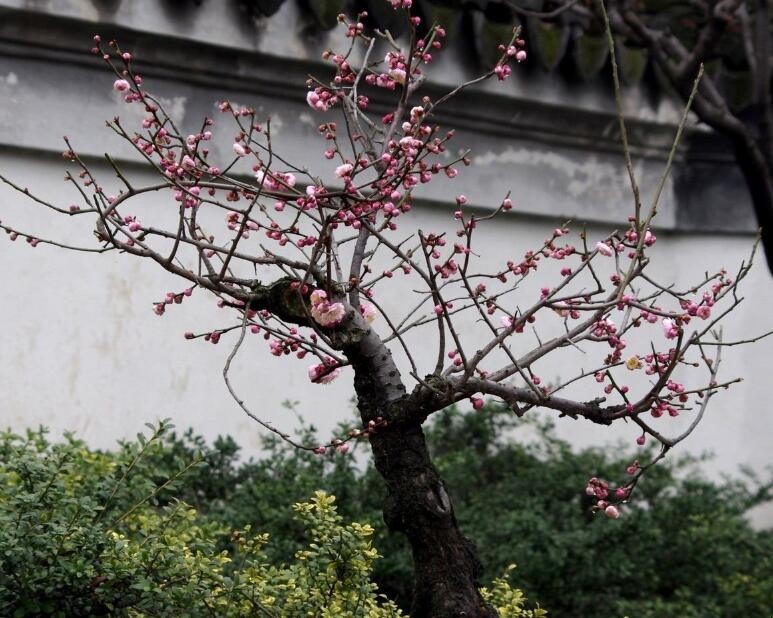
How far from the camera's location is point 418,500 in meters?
3.61

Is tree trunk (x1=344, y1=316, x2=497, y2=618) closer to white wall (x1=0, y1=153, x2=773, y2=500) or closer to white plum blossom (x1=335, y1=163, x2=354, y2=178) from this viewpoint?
white plum blossom (x1=335, y1=163, x2=354, y2=178)

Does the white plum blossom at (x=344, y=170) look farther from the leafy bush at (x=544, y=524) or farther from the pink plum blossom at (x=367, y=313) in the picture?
the leafy bush at (x=544, y=524)

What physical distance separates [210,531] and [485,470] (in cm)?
261

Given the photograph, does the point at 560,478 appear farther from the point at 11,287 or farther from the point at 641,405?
the point at 641,405

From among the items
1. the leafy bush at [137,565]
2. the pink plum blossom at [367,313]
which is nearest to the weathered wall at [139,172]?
the leafy bush at [137,565]

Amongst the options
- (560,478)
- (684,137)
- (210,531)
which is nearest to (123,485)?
(210,531)

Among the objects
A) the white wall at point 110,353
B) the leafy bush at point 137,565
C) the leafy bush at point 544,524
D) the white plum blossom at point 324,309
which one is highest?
the white wall at point 110,353

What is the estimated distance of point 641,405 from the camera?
3.37 metres

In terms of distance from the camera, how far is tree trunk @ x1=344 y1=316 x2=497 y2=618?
362cm

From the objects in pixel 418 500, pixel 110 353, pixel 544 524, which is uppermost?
pixel 110 353

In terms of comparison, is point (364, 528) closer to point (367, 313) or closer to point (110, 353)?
point (367, 313)

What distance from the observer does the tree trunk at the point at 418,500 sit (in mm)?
3623

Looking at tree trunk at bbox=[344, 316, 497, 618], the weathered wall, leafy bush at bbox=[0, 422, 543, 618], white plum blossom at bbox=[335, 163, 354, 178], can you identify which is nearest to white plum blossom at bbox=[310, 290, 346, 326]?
tree trunk at bbox=[344, 316, 497, 618]

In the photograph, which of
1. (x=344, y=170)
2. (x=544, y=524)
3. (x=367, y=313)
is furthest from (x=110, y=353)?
(x=344, y=170)
